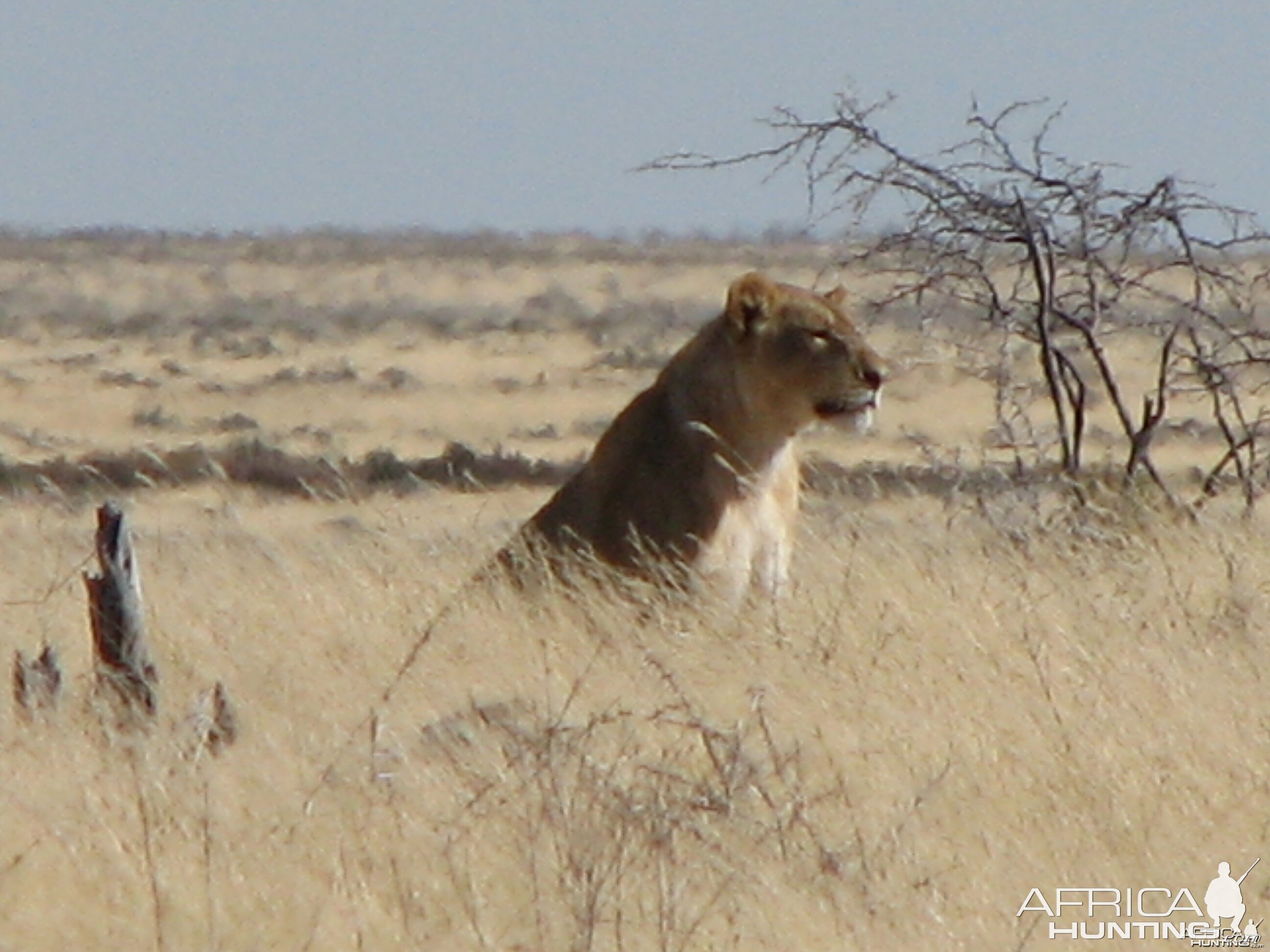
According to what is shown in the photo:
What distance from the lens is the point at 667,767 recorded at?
225 inches

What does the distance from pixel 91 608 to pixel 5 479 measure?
15.9 m

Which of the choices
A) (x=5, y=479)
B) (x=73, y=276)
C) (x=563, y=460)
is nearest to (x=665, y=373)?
(x=5, y=479)

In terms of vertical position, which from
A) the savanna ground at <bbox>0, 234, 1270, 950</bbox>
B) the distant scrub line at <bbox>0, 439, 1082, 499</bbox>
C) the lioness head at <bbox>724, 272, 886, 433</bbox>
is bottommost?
the distant scrub line at <bbox>0, 439, 1082, 499</bbox>

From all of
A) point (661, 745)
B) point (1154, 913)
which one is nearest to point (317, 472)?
point (661, 745)

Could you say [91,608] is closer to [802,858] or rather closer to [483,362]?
[802,858]

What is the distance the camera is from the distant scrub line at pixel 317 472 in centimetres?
2136

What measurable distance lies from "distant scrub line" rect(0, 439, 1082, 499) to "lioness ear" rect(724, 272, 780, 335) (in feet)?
35.8

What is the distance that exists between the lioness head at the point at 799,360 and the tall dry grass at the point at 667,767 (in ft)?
1.73

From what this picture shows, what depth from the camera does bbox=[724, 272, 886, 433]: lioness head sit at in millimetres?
8570

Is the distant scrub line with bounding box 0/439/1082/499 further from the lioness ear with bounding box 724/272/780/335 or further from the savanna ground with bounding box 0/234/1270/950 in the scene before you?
the lioness ear with bounding box 724/272/780/335

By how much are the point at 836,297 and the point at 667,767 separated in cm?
364

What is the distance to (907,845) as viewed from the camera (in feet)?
17.0

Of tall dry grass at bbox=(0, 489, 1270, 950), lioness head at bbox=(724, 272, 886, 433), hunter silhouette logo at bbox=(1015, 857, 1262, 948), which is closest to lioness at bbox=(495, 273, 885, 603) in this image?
lioness head at bbox=(724, 272, 886, 433)

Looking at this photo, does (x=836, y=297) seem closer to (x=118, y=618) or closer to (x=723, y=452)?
(x=723, y=452)
